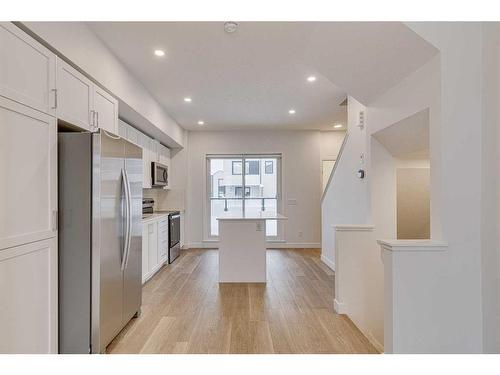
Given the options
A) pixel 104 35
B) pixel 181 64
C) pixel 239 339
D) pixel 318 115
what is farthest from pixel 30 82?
pixel 318 115

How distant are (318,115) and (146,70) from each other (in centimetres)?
323

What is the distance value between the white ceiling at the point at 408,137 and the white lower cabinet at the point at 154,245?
316 cm

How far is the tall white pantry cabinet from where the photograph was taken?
1.62 m

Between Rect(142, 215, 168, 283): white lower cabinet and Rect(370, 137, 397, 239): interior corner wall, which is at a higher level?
Rect(370, 137, 397, 239): interior corner wall

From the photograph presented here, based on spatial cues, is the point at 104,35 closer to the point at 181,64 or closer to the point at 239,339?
the point at 181,64

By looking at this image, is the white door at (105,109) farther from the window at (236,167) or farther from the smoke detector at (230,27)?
the window at (236,167)

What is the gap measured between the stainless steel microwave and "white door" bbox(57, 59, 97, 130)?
8.13 ft

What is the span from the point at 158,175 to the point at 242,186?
2.16 meters

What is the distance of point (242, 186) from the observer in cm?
692

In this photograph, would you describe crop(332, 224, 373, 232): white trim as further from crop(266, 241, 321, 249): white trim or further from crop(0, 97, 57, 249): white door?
crop(266, 241, 321, 249): white trim

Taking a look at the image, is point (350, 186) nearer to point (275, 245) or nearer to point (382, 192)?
point (382, 192)

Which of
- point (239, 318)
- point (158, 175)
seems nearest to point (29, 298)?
point (239, 318)

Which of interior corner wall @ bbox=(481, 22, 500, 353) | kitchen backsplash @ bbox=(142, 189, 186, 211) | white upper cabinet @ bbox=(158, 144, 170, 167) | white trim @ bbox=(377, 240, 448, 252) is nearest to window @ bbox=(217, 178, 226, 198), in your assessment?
kitchen backsplash @ bbox=(142, 189, 186, 211)

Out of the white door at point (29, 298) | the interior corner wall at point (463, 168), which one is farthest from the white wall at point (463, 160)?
the white door at point (29, 298)
